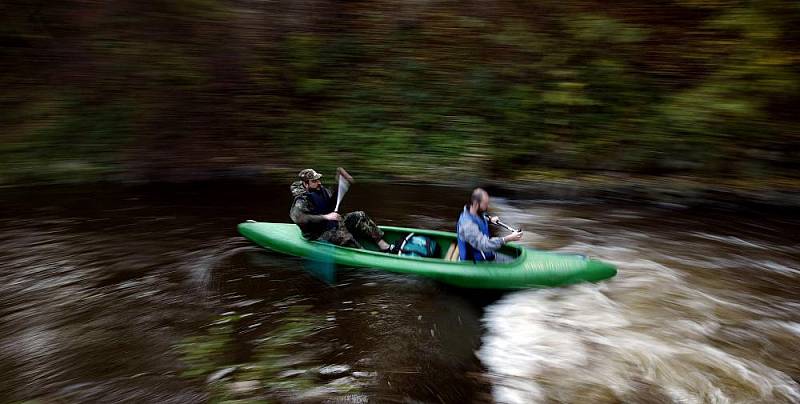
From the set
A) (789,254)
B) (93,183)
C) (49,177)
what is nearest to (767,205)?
(789,254)

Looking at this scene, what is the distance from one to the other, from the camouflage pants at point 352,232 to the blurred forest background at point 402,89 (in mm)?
5269

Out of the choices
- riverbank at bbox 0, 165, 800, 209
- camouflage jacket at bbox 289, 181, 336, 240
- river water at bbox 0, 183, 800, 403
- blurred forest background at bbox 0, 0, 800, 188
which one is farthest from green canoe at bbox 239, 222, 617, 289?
blurred forest background at bbox 0, 0, 800, 188

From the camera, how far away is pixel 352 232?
26.9ft

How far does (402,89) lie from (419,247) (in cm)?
781

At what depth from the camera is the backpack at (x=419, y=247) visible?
790 centimetres

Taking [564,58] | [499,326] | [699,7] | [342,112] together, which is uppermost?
[699,7]

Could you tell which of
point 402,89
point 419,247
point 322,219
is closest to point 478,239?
point 419,247

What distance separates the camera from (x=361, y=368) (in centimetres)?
570

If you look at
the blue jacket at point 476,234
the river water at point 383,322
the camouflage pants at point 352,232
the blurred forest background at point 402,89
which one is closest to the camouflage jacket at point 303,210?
the camouflage pants at point 352,232

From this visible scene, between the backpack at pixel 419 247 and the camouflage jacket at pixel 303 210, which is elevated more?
the camouflage jacket at pixel 303 210

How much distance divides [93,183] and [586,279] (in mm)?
10788

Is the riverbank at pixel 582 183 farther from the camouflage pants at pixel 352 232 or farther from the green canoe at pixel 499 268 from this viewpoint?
the camouflage pants at pixel 352 232

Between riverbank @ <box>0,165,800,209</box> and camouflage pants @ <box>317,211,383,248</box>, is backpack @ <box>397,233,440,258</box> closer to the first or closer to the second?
camouflage pants @ <box>317,211,383,248</box>

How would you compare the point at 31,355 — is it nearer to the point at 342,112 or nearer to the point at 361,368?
the point at 361,368
